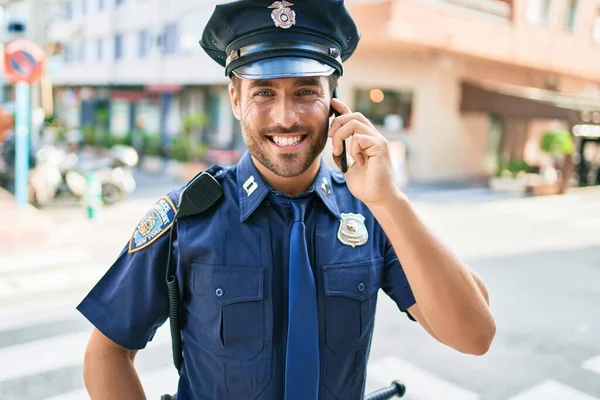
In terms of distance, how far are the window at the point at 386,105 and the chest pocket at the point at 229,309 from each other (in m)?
16.3

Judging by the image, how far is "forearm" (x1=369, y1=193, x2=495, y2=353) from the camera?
1.34 metres

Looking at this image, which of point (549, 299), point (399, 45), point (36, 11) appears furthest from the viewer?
point (399, 45)

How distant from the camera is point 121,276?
1.50m

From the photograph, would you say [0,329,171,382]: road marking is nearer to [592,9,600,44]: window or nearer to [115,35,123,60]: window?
[592,9,600,44]: window

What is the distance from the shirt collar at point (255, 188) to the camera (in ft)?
5.10

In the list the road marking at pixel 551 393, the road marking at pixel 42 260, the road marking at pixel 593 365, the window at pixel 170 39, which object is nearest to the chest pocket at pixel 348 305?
the road marking at pixel 551 393

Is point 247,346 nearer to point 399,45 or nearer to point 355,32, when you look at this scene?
point 355,32

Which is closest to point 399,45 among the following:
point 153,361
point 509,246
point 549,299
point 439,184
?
point 439,184

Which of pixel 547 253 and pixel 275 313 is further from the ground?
pixel 275 313

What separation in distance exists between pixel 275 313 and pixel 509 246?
26.9ft

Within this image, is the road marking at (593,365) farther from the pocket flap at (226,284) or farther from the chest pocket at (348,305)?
the pocket flap at (226,284)

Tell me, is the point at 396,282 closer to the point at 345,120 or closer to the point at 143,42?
the point at 345,120

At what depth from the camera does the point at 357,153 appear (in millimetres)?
1415

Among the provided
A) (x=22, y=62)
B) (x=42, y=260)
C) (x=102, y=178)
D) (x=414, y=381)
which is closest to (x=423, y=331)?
(x=414, y=381)
